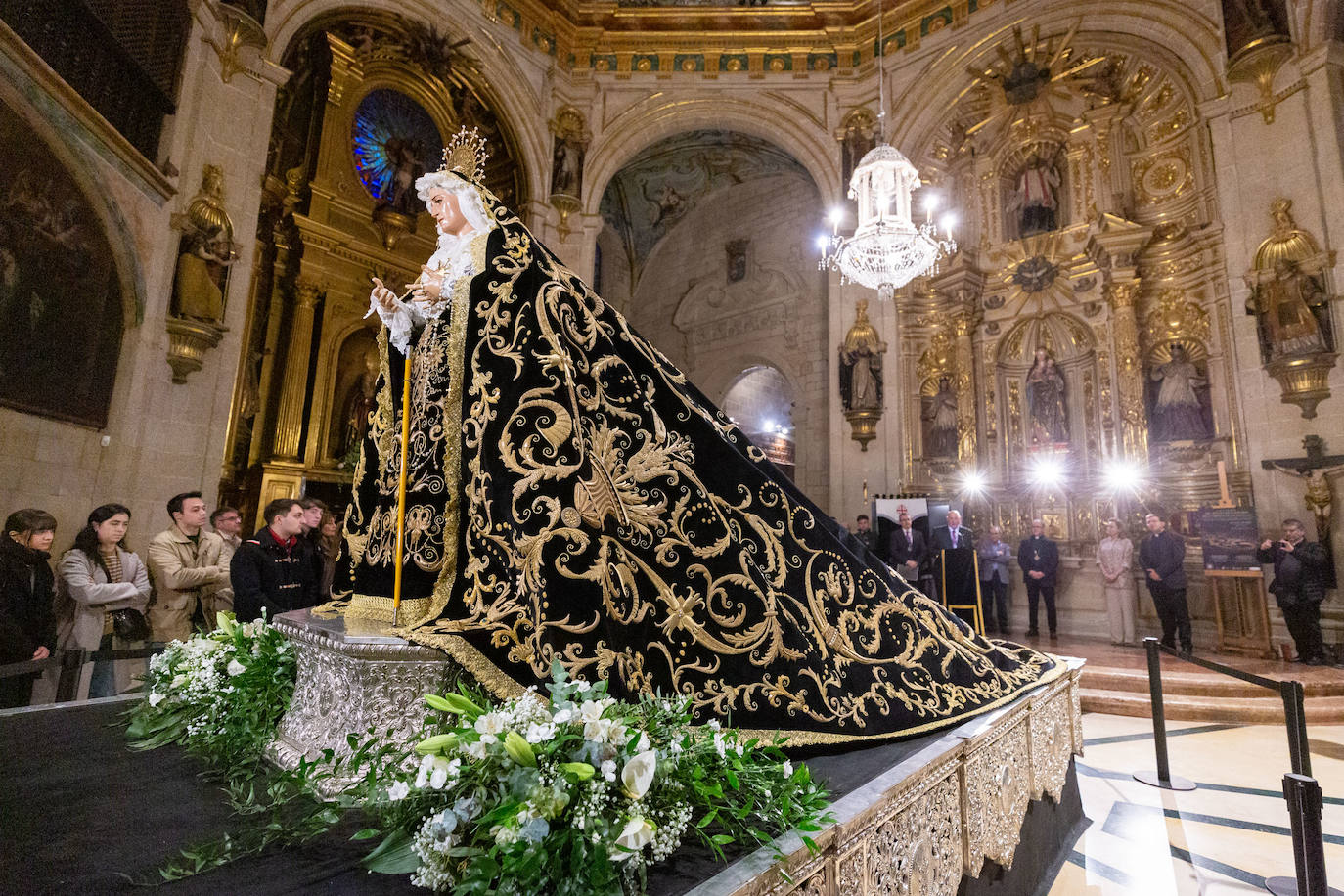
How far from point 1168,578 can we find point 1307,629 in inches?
45.1

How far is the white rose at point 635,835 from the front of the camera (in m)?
1.00

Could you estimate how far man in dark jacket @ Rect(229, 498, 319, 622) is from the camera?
345 centimetres

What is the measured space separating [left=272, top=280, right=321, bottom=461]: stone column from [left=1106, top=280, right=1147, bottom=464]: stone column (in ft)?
37.4

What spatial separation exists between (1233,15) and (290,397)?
1264 centimetres

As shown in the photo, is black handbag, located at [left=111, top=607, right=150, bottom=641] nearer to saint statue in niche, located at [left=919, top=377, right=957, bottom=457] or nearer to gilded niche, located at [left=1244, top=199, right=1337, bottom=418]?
saint statue in niche, located at [left=919, top=377, right=957, bottom=457]

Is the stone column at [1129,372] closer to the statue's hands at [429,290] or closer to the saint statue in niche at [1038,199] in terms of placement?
the saint statue in niche at [1038,199]

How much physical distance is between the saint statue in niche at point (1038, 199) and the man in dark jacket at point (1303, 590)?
5735 mm

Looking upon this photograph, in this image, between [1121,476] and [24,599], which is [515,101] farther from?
[1121,476]

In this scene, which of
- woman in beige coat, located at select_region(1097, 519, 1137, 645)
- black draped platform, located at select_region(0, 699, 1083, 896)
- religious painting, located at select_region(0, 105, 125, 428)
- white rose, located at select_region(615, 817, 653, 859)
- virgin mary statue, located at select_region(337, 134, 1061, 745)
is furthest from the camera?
woman in beige coat, located at select_region(1097, 519, 1137, 645)

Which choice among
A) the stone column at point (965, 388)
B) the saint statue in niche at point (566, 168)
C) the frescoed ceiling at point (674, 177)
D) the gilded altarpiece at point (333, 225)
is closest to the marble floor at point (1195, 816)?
the stone column at point (965, 388)

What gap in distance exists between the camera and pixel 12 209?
4.16 meters

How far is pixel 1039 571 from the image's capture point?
328 inches

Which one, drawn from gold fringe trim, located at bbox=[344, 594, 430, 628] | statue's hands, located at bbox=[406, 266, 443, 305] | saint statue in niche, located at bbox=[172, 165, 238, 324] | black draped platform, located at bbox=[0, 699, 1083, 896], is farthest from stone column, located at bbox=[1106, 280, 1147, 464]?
saint statue in niche, located at bbox=[172, 165, 238, 324]

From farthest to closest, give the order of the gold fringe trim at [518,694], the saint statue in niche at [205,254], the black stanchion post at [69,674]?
1. the saint statue in niche at [205,254]
2. the black stanchion post at [69,674]
3. the gold fringe trim at [518,694]
